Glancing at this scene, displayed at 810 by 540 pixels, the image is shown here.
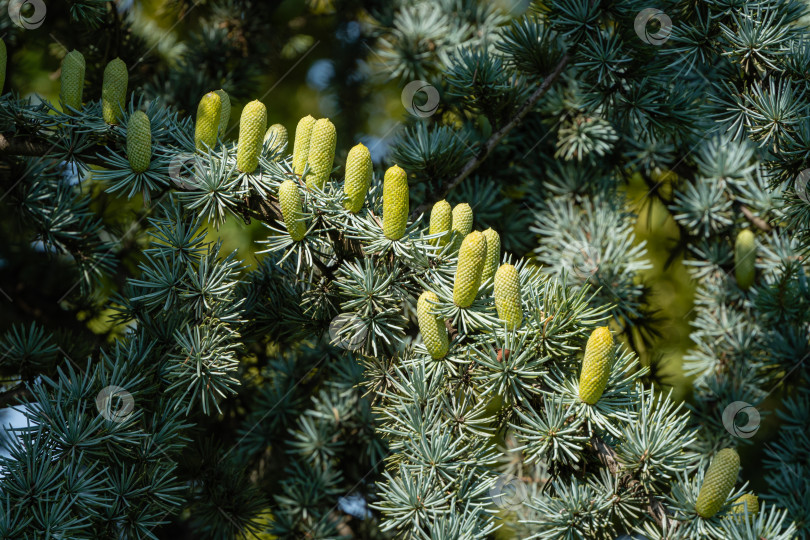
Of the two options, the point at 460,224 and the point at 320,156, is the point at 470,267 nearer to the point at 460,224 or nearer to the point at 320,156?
the point at 460,224

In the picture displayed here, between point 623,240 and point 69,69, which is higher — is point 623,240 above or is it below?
below

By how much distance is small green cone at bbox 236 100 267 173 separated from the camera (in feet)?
3.16

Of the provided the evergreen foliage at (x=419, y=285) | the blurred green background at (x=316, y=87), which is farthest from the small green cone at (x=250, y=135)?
the blurred green background at (x=316, y=87)

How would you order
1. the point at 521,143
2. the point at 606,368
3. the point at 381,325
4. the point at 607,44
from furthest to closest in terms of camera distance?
Result: the point at 521,143, the point at 607,44, the point at 381,325, the point at 606,368

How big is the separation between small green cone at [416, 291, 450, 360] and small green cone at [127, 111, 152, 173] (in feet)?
1.46

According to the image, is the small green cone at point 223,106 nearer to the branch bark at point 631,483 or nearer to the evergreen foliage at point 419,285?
the evergreen foliage at point 419,285

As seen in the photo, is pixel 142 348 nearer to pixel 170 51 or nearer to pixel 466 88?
pixel 466 88

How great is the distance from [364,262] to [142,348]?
349 mm

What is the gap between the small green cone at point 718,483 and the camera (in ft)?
2.73

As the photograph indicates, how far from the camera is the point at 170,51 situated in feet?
6.72

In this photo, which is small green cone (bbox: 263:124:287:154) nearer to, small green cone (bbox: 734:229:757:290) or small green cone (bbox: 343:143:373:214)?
small green cone (bbox: 343:143:373:214)

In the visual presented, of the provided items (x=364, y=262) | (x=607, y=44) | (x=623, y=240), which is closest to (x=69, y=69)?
(x=364, y=262)

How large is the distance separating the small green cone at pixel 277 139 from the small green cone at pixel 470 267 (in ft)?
1.27

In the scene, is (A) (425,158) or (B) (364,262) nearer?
(B) (364,262)
